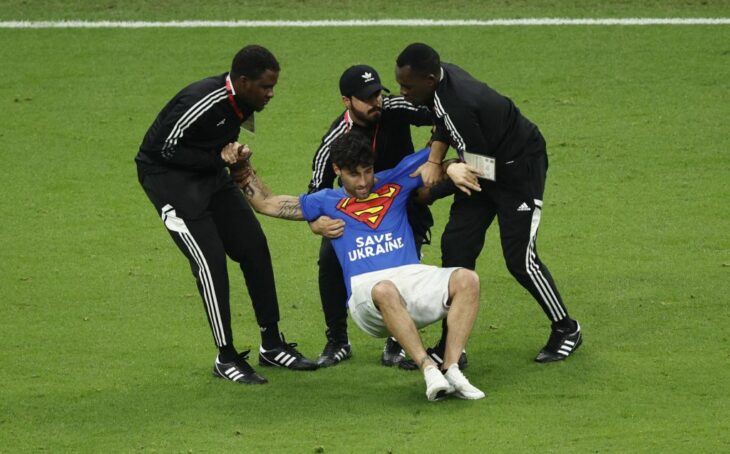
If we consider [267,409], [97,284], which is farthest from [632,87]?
[267,409]

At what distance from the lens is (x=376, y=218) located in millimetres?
8555

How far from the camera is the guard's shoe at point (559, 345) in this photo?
8.83 meters

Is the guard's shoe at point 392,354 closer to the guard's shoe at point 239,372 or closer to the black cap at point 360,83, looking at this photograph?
the guard's shoe at point 239,372

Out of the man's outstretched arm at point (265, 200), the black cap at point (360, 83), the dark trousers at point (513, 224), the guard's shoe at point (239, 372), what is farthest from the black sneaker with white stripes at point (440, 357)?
the black cap at point (360, 83)

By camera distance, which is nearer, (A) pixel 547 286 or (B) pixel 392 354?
(A) pixel 547 286

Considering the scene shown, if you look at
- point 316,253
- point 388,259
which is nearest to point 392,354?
point 388,259

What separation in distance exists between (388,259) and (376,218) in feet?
A: 0.88

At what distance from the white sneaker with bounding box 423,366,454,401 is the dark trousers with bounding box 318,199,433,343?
3.94ft

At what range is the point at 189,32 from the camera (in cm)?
1684

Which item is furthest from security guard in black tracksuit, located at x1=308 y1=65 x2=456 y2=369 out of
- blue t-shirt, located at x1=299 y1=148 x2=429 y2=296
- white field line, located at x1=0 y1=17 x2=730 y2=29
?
white field line, located at x1=0 y1=17 x2=730 y2=29

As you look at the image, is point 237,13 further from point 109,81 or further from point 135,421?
point 135,421

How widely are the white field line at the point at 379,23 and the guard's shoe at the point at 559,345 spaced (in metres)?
8.28

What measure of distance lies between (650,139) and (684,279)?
3614mm

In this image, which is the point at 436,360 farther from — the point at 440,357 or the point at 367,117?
the point at 367,117
